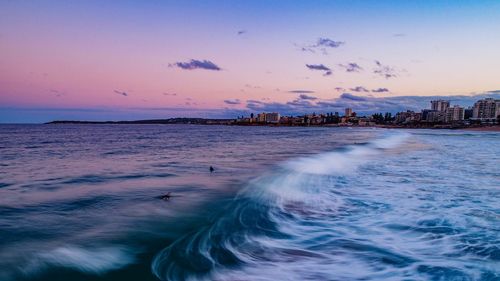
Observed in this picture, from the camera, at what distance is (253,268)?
17.5 feet

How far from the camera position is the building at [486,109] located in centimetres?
17988

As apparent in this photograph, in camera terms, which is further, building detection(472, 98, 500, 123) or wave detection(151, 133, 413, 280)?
building detection(472, 98, 500, 123)

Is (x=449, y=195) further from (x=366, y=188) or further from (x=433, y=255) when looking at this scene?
(x=433, y=255)

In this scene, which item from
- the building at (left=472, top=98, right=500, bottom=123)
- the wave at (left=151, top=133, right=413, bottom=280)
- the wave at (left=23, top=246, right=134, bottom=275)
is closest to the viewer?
the wave at (left=151, top=133, right=413, bottom=280)

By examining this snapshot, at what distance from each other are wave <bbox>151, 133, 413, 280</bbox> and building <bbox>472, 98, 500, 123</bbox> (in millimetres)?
203740

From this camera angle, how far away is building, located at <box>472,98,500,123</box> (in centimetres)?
17988

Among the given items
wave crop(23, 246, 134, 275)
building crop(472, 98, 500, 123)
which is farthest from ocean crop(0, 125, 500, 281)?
building crop(472, 98, 500, 123)

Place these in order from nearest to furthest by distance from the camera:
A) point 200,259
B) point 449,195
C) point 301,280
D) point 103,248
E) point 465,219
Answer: point 301,280, point 200,259, point 103,248, point 465,219, point 449,195

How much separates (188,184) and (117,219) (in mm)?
4780

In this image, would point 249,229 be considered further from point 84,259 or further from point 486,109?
point 486,109

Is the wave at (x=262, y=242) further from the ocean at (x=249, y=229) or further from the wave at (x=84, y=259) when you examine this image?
the wave at (x=84, y=259)

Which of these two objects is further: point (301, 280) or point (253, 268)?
point (253, 268)

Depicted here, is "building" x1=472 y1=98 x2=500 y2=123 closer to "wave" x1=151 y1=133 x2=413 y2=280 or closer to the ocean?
the ocean

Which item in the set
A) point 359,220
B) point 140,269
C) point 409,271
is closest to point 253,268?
point 140,269
